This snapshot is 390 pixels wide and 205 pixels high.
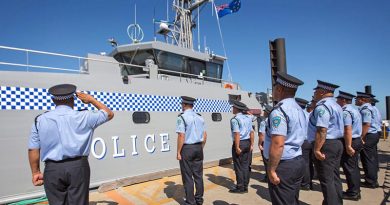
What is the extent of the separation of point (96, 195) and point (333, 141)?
521 centimetres

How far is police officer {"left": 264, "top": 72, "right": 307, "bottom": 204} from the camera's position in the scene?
10.7 feet

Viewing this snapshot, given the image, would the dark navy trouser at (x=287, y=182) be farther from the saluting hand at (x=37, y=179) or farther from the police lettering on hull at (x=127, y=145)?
the police lettering on hull at (x=127, y=145)

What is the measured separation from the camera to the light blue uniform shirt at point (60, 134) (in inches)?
129

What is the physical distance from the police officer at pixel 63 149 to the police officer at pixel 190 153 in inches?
89.1

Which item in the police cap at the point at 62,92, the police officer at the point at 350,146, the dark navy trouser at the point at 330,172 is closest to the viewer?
the police cap at the point at 62,92

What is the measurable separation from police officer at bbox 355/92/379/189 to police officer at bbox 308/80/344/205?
2557 mm

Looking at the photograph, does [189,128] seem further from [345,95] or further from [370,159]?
[370,159]

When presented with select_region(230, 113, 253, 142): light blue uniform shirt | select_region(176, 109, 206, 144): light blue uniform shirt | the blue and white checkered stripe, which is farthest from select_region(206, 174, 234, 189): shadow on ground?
select_region(176, 109, 206, 144): light blue uniform shirt

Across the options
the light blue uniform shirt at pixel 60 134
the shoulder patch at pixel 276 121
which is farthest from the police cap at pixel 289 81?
the light blue uniform shirt at pixel 60 134

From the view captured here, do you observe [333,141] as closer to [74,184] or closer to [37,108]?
[74,184]

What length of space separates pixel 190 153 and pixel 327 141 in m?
2.44

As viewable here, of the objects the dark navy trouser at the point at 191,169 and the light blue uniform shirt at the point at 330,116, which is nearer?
the light blue uniform shirt at the point at 330,116

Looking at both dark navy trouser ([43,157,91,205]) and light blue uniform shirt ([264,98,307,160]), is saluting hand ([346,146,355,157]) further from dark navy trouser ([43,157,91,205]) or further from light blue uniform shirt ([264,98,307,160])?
dark navy trouser ([43,157,91,205])

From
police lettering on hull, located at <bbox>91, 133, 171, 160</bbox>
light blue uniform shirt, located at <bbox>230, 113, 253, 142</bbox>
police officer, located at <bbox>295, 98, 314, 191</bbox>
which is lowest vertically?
police officer, located at <bbox>295, 98, 314, 191</bbox>
